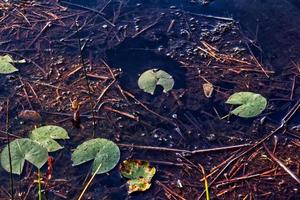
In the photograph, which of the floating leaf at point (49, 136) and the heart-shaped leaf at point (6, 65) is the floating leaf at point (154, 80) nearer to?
the floating leaf at point (49, 136)

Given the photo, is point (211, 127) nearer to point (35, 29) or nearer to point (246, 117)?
point (246, 117)

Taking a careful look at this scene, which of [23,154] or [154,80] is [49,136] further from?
[154,80]

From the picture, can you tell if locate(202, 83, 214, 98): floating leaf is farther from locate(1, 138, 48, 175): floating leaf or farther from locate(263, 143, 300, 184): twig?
locate(1, 138, 48, 175): floating leaf

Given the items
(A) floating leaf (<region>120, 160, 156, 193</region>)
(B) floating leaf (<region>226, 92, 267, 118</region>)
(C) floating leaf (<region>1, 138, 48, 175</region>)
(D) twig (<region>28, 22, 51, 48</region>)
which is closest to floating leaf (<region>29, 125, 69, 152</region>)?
(C) floating leaf (<region>1, 138, 48, 175</region>)

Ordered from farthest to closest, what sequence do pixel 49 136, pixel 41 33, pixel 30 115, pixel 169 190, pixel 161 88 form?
pixel 41 33 → pixel 161 88 → pixel 30 115 → pixel 49 136 → pixel 169 190

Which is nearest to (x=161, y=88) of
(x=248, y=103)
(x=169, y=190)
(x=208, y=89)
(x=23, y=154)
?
(x=208, y=89)

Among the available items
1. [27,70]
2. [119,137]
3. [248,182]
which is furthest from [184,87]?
[27,70]
